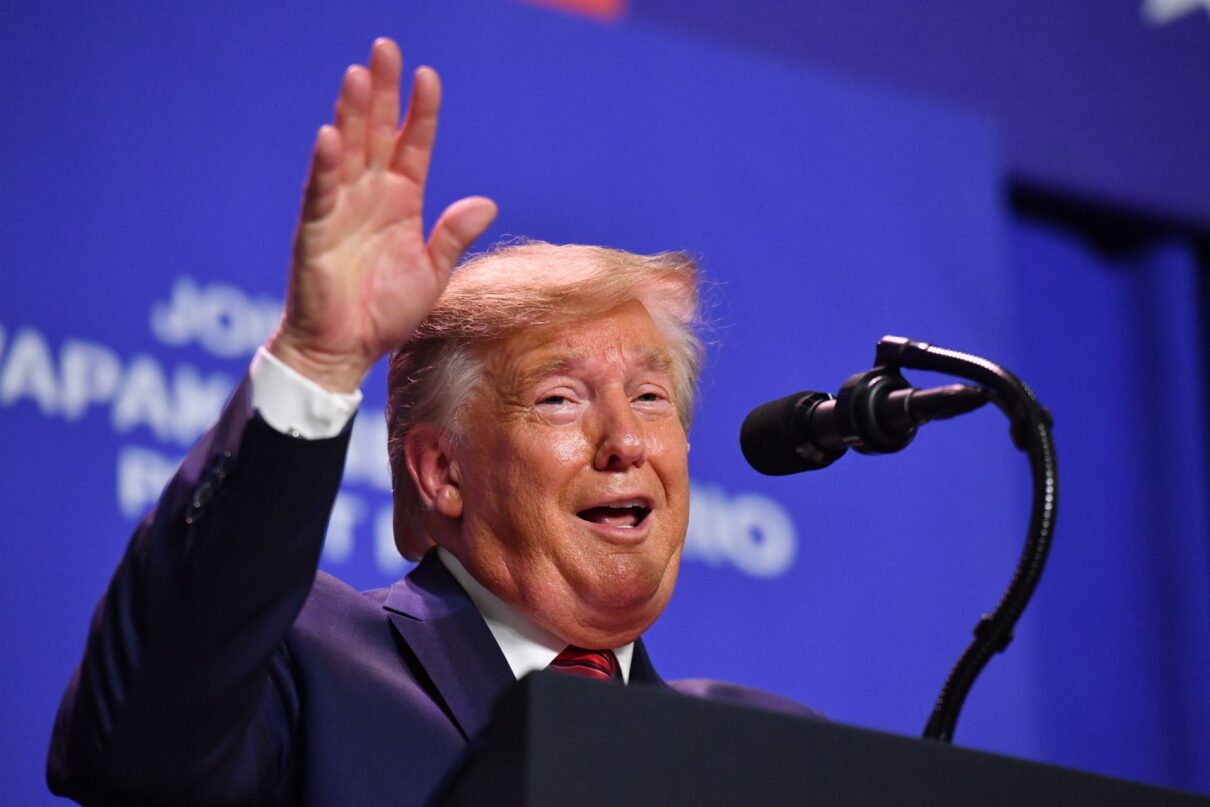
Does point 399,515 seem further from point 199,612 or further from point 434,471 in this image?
point 199,612

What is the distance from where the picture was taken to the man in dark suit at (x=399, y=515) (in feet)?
4.38

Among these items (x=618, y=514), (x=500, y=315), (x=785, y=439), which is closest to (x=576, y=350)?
(x=500, y=315)

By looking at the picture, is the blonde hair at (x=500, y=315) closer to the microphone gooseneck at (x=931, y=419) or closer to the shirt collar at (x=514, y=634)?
the shirt collar at (x=514, y=634)

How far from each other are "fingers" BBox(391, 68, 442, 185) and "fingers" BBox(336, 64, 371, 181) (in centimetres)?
4

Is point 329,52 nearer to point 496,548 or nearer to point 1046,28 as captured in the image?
point 496,548

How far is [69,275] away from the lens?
256cm

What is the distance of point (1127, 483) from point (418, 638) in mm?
3081

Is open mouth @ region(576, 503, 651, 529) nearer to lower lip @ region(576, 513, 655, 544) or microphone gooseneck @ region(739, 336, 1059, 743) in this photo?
lower lip @ region(576, 513, 655, 544)

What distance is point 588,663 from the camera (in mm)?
2000

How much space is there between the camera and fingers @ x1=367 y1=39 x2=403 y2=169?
4.54ft

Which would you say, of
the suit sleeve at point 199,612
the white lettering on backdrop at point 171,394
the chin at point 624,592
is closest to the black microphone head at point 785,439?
the chin at point 624,592

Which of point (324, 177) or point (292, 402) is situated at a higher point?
point (324, 177)

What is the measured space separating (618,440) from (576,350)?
0.48ft

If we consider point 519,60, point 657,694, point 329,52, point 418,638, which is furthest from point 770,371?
point 657,694
